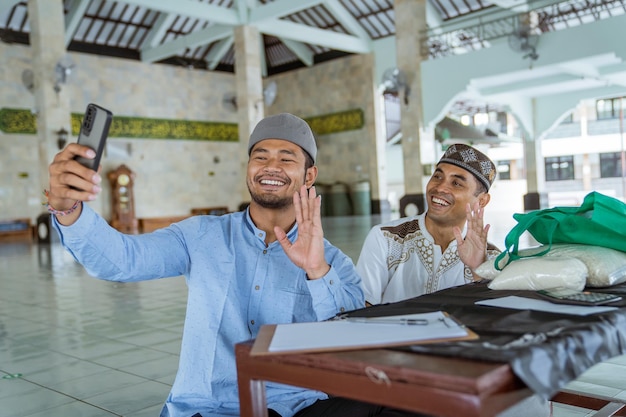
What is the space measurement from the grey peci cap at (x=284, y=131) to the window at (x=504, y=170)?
3087 centimetres

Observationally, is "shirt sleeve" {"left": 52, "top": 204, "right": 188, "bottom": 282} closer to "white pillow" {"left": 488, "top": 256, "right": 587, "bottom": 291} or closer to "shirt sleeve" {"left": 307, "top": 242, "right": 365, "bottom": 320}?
"shirt sleeve" {"left": 307, "top": 242, "right": 365, "bottom": 320}

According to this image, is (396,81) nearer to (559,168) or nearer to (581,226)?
(581,226)

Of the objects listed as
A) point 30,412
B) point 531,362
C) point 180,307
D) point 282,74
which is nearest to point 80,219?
point 531,362

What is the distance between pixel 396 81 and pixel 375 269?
12609mm

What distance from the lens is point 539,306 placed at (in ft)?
4.45

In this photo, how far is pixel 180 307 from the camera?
17.4ft

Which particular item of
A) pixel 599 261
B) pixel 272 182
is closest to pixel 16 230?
pixel 272 182

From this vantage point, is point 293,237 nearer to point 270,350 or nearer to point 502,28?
point 270,350

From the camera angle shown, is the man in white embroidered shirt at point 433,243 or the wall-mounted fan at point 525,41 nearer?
the man in white embroidered shirt at point 433,243

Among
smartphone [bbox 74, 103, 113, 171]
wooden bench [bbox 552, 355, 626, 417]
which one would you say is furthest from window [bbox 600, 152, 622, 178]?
smartphone [bbox 74, 103, 113, 171]

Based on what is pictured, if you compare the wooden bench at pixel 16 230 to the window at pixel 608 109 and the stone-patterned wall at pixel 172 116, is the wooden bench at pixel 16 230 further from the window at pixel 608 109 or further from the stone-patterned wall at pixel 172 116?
the window at pixel 608 109

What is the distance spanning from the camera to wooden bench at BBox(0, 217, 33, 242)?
18.1 metres

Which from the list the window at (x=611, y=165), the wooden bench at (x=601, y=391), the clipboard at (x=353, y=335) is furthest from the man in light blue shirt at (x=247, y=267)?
the window at (x=611, y=165)

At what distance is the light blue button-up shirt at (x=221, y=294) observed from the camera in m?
1.68
